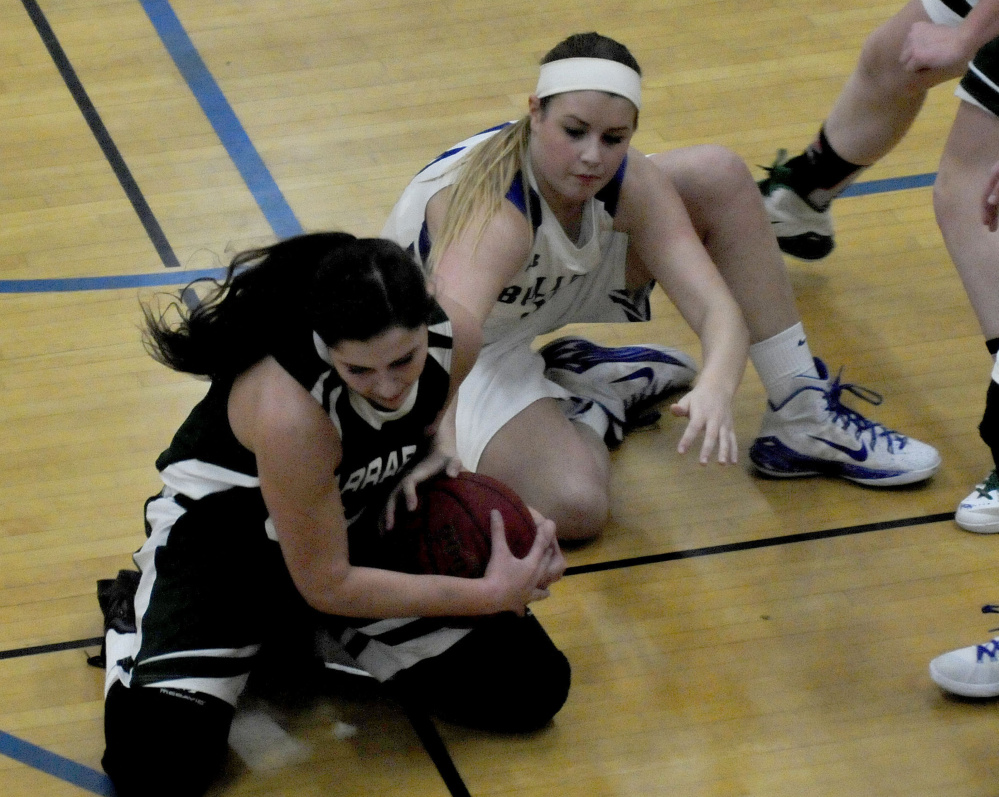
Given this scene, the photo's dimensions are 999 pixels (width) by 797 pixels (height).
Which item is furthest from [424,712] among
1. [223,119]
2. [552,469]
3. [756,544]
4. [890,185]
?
[223,119]

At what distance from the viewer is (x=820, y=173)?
3.89m

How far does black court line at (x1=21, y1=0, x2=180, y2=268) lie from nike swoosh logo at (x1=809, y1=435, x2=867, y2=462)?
1.94m

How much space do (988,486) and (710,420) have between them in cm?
92

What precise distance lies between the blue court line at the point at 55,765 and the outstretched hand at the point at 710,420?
127 centimetres

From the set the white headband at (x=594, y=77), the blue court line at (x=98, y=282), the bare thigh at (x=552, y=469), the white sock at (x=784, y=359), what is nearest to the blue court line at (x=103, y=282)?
the blue court line at (x=98, y=282)

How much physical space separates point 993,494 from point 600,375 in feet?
3.24

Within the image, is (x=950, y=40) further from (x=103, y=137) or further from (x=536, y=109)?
(x=103, y=137)

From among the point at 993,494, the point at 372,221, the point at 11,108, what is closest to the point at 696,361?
the point at 993,494

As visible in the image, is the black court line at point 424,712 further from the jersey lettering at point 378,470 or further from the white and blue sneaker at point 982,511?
the jersey lettering at point 378,470

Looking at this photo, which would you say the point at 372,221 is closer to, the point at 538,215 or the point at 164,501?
the point at 538,215

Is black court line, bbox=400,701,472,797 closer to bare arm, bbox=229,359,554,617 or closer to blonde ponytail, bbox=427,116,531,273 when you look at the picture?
bare arm, bbox=229,359,554,617

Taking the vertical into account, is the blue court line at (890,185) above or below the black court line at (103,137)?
above

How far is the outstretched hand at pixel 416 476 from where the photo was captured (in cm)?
259

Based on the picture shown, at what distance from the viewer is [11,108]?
4.77 m
